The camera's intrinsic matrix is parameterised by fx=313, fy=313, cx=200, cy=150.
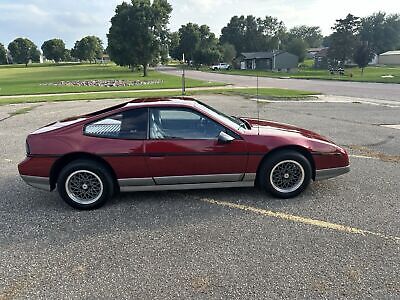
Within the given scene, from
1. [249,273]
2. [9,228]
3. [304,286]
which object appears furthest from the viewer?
[9,228]

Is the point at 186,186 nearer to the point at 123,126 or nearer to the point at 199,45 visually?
the point at 123,126

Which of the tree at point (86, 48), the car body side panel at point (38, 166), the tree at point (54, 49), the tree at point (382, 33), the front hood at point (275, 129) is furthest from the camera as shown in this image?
the tree at point (54, 49)

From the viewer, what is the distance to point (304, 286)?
2.56m

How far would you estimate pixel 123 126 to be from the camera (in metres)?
4.05

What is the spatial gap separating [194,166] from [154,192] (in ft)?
2.84

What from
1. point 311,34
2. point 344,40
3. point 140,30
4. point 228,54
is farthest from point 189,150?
point 311,34

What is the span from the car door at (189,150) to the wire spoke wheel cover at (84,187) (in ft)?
2.35

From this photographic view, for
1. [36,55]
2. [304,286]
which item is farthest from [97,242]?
[36,55]

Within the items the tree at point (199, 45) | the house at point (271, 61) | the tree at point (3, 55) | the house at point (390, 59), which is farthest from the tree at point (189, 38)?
the tree at point (3, 55)

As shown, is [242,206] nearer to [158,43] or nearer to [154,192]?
[154,192]

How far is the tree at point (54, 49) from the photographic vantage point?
128 meters

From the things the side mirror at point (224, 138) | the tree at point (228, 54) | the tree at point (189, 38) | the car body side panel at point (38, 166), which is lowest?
the car body side panel at point (38, 166)

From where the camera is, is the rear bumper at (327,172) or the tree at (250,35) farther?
the tree at (250,35)

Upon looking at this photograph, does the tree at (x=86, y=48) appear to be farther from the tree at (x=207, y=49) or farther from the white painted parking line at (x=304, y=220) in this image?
the white painted parking line at (x=304, y=220)
